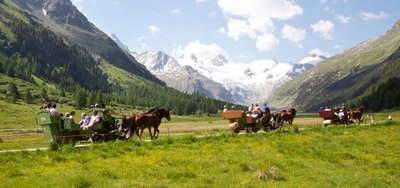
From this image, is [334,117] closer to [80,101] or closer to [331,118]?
[331,118]

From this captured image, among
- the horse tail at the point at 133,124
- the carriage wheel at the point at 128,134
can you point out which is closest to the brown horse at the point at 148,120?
the horse tail at the point at 133,124

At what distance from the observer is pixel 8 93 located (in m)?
171

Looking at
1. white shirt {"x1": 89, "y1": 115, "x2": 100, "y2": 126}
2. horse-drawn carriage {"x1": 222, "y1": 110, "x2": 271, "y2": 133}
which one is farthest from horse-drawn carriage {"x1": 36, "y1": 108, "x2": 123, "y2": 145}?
horse-drawn carriage {"x1": 222, "y1": 110, "x2": 271, "y2": 133}

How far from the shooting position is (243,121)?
3625 cm

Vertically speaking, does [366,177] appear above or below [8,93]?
below

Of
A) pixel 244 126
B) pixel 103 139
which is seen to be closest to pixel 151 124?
pixel 103 139

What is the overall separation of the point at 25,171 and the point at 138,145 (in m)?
9.06

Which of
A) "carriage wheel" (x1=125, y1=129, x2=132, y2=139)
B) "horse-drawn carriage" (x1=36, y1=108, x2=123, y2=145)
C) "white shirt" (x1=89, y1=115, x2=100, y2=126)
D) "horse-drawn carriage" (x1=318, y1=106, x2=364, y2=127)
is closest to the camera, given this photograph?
"horse-drawn carriage" (x1=36, y1=108, x2=123, y2=145)

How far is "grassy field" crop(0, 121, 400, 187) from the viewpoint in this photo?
1359 centimetres

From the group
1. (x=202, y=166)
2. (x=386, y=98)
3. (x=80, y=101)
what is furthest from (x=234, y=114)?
(x=80, y=101)

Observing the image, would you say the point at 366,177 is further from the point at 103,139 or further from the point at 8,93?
the point at 8,93

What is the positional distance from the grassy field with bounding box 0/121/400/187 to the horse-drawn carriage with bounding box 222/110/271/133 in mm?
10771

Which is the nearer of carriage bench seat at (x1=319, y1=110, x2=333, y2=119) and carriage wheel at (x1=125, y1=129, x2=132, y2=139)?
carriage wheel at (x1=125, y1=129, x2=132, y2=139)

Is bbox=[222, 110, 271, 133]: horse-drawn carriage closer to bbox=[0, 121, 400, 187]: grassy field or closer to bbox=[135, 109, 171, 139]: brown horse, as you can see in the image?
bbox=[135, 109, 171, 139]: brown horse
